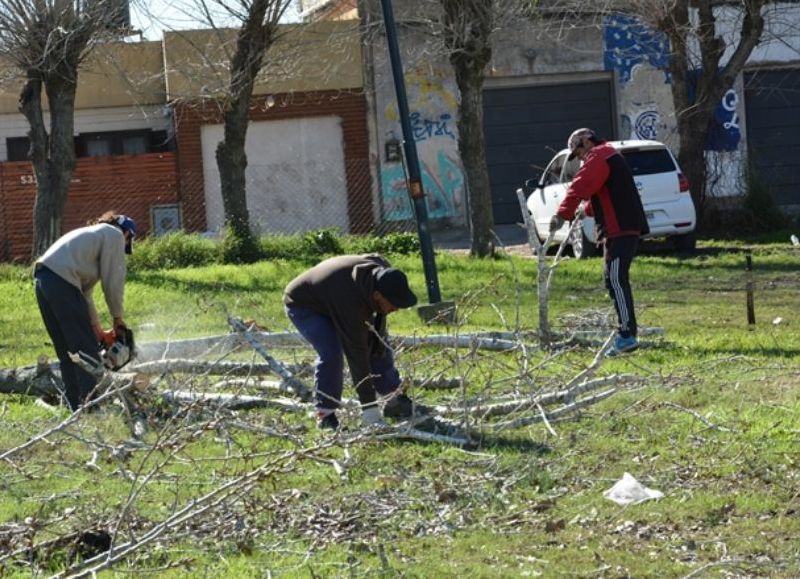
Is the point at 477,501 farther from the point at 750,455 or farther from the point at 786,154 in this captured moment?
the point at 786,154

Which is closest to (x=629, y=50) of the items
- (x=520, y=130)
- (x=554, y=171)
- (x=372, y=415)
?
(x=520, y=130)

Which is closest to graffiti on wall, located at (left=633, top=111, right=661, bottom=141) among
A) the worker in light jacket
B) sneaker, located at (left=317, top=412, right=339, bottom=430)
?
the worker in light jacket

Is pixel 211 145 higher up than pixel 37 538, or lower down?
higher up

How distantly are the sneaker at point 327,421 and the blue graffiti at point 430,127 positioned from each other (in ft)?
61.8

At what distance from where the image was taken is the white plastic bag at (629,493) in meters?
7.13

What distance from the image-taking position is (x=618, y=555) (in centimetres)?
625

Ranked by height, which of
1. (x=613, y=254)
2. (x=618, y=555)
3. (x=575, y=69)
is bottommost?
(x=618, y=555)

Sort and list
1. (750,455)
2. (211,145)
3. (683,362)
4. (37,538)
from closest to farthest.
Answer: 1. (37,538)
2. (750,455)
3. (683,362)
4. (211,145)

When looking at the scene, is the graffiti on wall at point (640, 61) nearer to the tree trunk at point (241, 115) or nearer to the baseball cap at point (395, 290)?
the tree trunk at point (241, 115)

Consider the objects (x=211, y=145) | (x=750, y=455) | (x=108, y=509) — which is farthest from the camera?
(x=211, y=145)

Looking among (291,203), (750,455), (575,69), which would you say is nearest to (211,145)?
(291,203)

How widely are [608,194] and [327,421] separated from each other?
3.77 metres

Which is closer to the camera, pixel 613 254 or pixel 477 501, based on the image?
pixel 477 501

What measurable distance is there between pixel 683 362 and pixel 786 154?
62.0 feet
